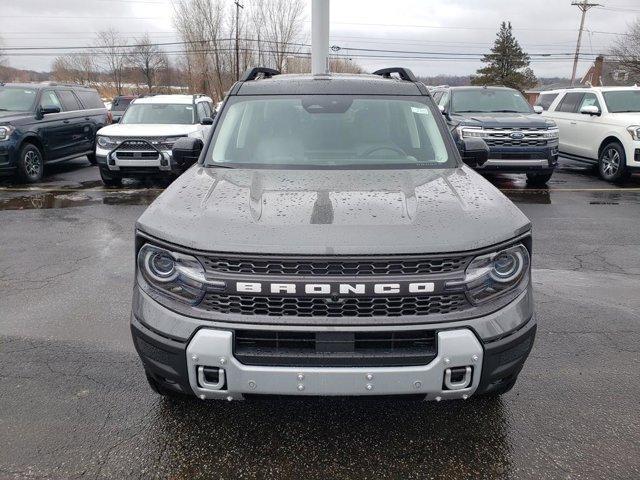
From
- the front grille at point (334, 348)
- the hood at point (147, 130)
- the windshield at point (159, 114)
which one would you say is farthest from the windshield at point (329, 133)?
the windshield at point (159, 114)

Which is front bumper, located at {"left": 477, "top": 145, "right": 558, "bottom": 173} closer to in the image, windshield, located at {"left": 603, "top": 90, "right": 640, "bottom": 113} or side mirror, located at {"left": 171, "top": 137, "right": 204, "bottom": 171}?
windshield, located at {"left": 603, "top": 90, "right": 640, "bottom": 113}

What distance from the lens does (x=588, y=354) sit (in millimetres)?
3758

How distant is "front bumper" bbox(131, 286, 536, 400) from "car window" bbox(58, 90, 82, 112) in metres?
11.5

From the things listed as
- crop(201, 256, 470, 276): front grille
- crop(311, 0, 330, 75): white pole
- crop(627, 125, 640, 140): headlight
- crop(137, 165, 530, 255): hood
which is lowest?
crop(627, 125, 640, 140): headlight

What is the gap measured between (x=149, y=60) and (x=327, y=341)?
6422cm

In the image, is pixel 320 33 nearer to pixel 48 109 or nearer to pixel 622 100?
pixel 48 109

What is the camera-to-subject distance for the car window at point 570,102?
1259 centimetres

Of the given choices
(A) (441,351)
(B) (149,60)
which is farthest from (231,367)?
(B) (149,60)

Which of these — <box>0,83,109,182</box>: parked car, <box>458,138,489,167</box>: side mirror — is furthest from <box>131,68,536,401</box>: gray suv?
<box>0,83,109,182</box>: parked car

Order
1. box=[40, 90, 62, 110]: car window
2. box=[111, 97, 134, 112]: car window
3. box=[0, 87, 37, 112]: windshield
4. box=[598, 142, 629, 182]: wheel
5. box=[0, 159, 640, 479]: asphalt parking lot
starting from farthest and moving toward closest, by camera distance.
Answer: box=[111, 97, 134, 112]: car window → box=[40, 90, 62, 110]: car window → box=[0, 87, 37, 112]: windshield → box=[598, 142, 629, 182]: wheel → box=[0, 159, 640, 479]: asphalt parking lot

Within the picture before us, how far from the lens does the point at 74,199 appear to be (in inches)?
372

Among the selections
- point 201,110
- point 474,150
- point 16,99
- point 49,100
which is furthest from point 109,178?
point 474,150

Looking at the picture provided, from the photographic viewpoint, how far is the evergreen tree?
60.8 m

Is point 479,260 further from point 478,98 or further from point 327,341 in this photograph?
point 478,98
